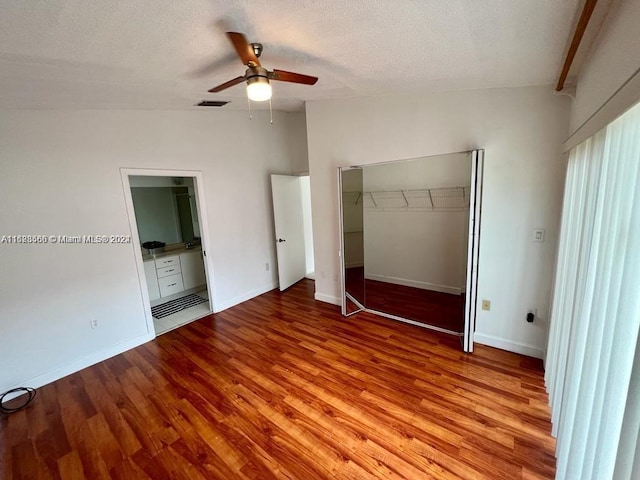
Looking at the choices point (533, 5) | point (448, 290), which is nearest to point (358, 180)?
point (448, 290)

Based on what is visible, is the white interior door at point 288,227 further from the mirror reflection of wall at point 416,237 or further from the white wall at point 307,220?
the mirror reflection of wall at point 416,237

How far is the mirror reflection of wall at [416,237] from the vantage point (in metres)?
3.70

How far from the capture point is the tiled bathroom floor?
137 inches

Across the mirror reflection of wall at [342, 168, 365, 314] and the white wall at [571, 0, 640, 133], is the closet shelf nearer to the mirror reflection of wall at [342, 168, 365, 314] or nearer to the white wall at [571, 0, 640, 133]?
the mirror reflection of wall at [342, 168, 365, 314]

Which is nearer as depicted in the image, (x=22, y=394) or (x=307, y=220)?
(x=22, y=394)

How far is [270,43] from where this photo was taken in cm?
170

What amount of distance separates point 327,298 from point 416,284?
1510 mm

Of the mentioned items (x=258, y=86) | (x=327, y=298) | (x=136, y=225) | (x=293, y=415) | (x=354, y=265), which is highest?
(x=258, y=86)

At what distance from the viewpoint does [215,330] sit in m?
3.36

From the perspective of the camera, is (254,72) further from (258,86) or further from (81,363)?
(81,363)

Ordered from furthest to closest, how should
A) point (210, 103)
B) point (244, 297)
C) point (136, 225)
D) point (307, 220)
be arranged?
point (307, 220) < point (244, 297) < point (210, 103) < point (136, 225)

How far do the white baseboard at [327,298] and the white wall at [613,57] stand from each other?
315cm

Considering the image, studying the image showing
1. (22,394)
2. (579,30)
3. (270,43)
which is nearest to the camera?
(579,30)

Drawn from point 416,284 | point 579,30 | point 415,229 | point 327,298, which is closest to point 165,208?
point 327,298
